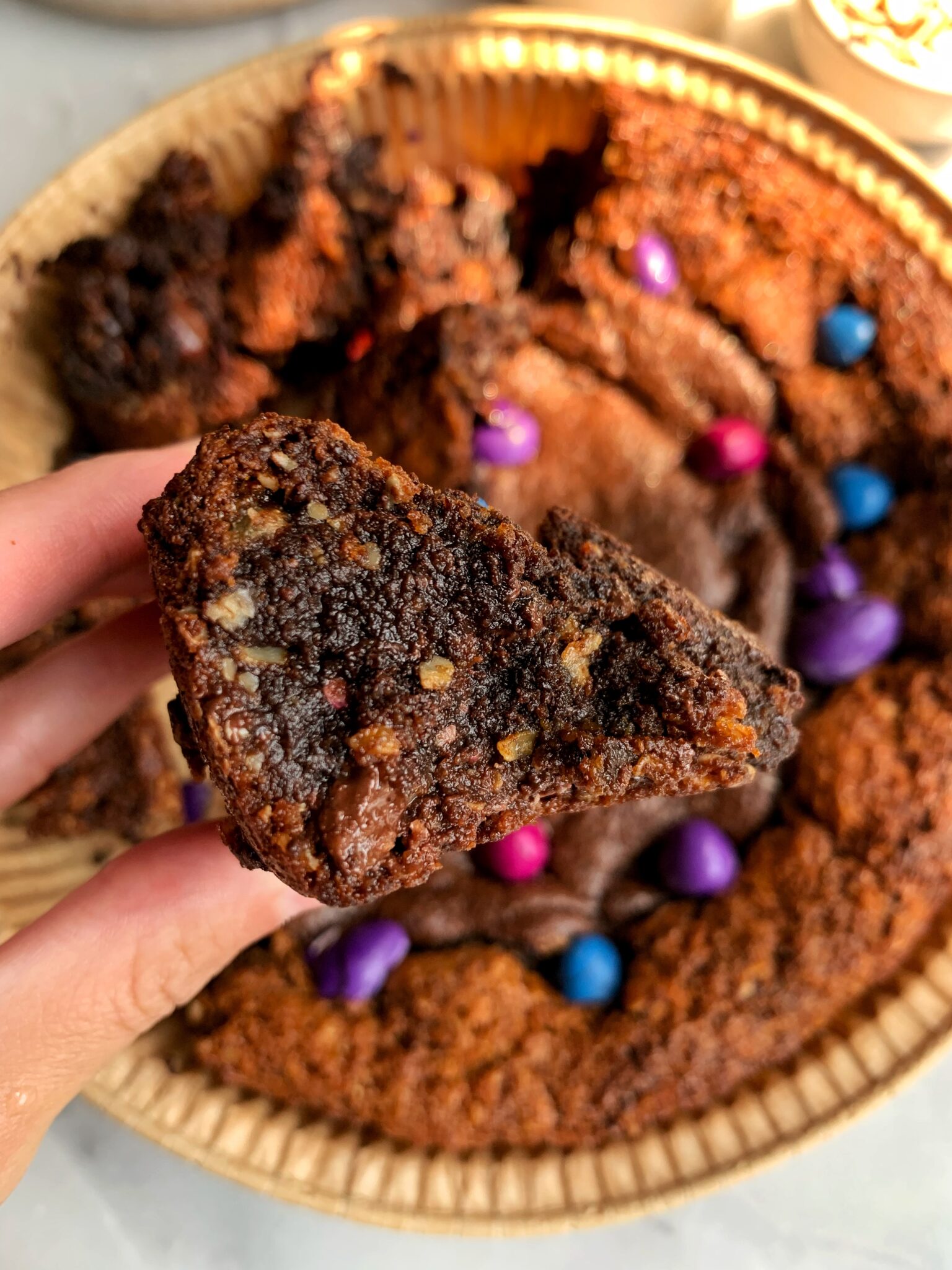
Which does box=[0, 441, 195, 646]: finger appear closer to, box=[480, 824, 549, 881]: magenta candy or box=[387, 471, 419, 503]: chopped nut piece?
box=[387, 471, 419, 503]: chopped nut piece

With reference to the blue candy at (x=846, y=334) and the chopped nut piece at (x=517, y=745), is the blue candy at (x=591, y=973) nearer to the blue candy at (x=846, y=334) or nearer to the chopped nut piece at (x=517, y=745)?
the chopped nut piece at (x=517, y=745)

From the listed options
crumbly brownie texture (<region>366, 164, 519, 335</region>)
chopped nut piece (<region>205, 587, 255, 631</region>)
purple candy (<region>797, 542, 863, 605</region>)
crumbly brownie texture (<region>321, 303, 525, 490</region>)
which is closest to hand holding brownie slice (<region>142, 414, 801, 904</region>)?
chopped nut piece (<region>205, 587, 255, 631</region>)

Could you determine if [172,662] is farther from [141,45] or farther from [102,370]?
[141,45]

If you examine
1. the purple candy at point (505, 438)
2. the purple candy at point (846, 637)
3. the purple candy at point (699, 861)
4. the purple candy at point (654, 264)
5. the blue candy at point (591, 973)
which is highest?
the purple candy at point (654, 264)

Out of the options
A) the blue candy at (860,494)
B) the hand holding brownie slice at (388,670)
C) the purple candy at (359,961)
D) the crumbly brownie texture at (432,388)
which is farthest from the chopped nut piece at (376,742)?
the blue candy at (860,494)

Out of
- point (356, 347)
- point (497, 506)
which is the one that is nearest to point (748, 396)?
point (497, 506)
